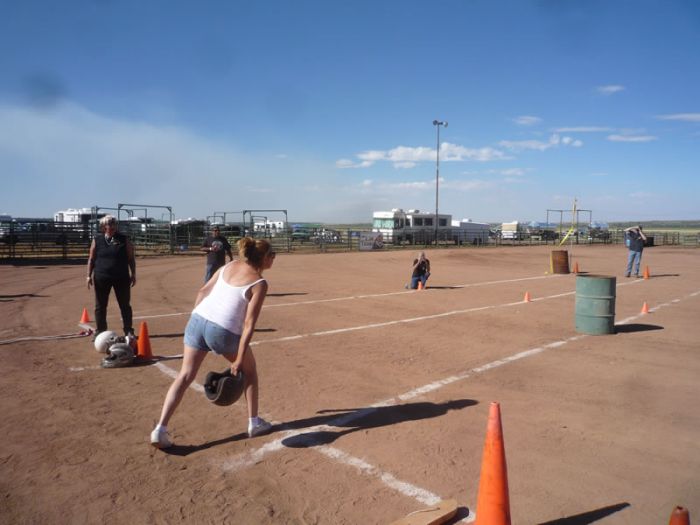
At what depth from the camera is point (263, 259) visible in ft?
13.3

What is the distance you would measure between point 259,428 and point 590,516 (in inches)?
101

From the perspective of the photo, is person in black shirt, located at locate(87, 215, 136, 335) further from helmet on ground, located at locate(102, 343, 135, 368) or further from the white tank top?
the white tank top

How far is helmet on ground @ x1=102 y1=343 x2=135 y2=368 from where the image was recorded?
6324 mm

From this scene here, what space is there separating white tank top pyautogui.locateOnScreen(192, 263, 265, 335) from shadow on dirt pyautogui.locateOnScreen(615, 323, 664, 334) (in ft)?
24.9

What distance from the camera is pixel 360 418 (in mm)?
4816

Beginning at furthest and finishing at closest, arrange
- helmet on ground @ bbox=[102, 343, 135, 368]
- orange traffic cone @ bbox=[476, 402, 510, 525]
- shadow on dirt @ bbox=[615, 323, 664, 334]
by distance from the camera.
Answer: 1. shadow on dirt @ bbox=[615, 323, 664, 334]
2. helmet on ground @ bbox=[102, 343, 135, 368]
3. orange traffic cone @ bbox=[476, 402, 510, 525]

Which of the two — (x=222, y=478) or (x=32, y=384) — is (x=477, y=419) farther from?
(x=32, y=384)

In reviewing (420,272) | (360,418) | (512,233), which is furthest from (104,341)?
(512,233)

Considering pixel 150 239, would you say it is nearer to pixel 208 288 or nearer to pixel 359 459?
pixel 208 288

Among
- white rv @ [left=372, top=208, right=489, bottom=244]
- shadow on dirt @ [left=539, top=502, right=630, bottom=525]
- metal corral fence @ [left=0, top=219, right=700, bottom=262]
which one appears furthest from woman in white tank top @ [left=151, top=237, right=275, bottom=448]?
white rv @ [left=372, top=208, right=489, bottom=244]

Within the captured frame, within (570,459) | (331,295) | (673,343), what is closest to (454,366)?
(570,459)

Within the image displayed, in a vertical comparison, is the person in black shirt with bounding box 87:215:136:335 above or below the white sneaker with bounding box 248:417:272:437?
above

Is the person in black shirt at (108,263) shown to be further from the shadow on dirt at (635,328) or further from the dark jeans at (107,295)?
the shadow on dirt at (635,328)

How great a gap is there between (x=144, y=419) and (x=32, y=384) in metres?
1.89
